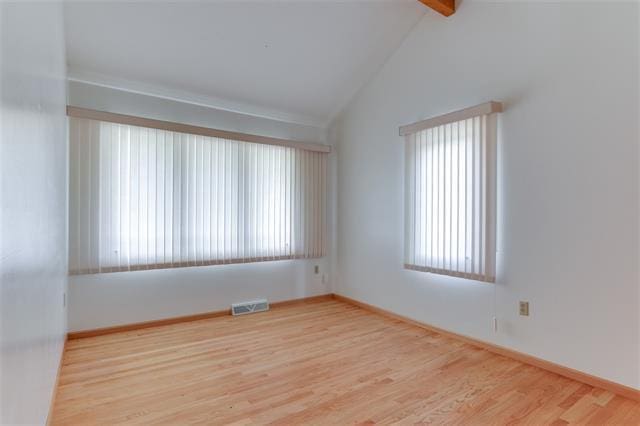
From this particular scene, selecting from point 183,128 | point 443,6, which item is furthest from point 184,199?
point 443,6

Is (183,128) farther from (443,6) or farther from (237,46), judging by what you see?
(443,6)

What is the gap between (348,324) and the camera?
3645mm

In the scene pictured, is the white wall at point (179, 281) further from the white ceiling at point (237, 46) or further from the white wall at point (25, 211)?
the white wall at point (25, 211)

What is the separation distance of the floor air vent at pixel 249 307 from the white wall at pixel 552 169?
169 centimetres

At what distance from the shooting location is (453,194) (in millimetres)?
3182

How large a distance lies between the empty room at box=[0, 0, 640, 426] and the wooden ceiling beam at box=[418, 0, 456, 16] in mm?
26

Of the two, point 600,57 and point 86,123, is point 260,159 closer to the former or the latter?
point 86,123

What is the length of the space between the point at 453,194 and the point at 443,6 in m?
1.74

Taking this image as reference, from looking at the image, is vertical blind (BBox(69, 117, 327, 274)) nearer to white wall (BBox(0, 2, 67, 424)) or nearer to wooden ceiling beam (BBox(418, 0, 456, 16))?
white wall (BBox(0, 2, 67, 424))

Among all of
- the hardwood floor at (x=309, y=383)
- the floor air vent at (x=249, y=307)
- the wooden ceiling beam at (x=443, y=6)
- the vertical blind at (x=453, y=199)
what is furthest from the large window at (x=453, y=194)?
the floor air vent at (x=249, y=307)

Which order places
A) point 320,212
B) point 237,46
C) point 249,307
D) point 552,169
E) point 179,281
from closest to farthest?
point 552,169
point 237,46
point 179,281
point 249,307
point 320,212

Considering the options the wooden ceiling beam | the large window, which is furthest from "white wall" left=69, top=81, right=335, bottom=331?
the wooden ceiling beam

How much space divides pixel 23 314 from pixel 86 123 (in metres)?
2.47

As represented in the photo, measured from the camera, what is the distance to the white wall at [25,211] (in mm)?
979
